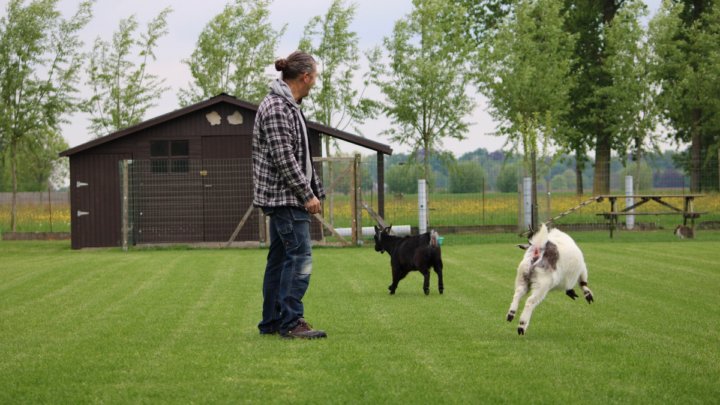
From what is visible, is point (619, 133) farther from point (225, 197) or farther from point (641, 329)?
point (641, 329)

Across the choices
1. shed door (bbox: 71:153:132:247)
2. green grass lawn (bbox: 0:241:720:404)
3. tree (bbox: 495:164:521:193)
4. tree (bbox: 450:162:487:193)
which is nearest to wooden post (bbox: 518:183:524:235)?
tree (bbox: 495:164:521:193)

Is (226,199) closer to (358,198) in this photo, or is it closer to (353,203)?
(353,203)

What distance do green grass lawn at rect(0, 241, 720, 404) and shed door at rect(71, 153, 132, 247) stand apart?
286 inches

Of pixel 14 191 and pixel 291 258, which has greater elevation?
pixel 14 191

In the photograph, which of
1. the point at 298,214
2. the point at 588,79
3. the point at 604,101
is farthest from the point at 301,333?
the point at 588,79

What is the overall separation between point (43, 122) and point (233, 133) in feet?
29.1

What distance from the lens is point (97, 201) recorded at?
16219 millimetres

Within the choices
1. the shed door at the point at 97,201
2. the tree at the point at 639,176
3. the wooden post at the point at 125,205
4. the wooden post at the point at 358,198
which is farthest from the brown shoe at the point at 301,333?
the tree at the point at 639,176

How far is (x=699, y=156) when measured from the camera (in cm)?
2514

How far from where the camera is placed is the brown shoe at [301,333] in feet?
15.3

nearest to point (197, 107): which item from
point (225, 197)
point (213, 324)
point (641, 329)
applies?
point (225, 197)

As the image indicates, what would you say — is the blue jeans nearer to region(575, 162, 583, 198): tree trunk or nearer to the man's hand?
the man's hand

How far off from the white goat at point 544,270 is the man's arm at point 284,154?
5.72 ft

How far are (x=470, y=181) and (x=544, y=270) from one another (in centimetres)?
1220
